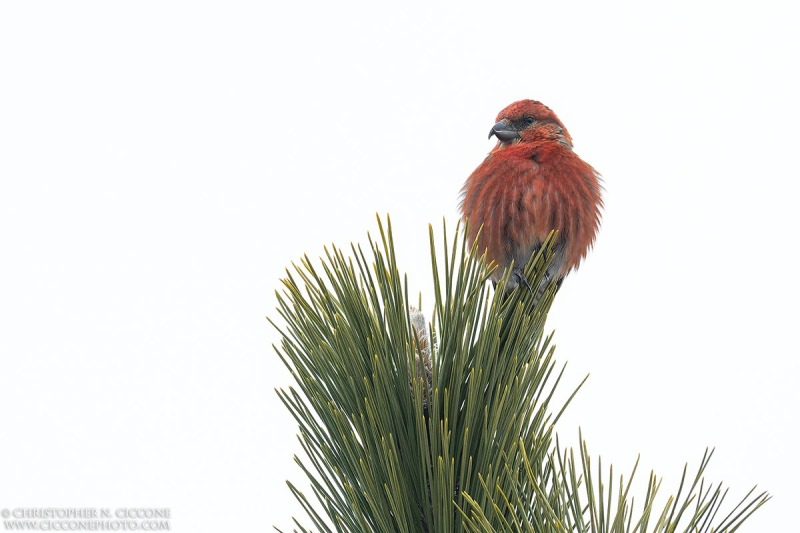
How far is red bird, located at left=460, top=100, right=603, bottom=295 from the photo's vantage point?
268cm

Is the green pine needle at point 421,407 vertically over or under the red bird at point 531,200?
under

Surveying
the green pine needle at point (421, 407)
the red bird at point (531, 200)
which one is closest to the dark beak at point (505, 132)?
the red bird at point (531, 200)

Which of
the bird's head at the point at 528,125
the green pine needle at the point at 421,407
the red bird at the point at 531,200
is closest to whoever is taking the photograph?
the green pine needle at the point at 421,407

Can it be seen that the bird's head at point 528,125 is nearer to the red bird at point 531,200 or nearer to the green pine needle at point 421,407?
the red bird at point 531,200

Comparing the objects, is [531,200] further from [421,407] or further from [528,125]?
[421,407]

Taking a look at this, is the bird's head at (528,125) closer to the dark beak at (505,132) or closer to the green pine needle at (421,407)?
the dark beak at (505,132)

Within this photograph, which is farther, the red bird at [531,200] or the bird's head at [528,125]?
the bird's head at [528,125]

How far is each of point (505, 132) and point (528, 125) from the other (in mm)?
102

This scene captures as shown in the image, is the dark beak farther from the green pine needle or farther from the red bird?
the green pine needle

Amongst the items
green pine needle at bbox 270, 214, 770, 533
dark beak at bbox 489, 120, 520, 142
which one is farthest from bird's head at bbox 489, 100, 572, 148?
green pine needle at bbox 270, 214, 770, 533

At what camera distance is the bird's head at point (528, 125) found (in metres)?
3.06

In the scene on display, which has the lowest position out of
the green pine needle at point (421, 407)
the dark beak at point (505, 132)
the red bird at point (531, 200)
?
the green pine needle at point (421, 407)

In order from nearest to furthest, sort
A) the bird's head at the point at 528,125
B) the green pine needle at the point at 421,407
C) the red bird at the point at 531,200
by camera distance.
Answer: the green pine needle at the point at 421,407 → the red bird at the point at 531,200 → the bird's head at the point at 528,125

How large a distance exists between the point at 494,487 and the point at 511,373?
0.22 metres
